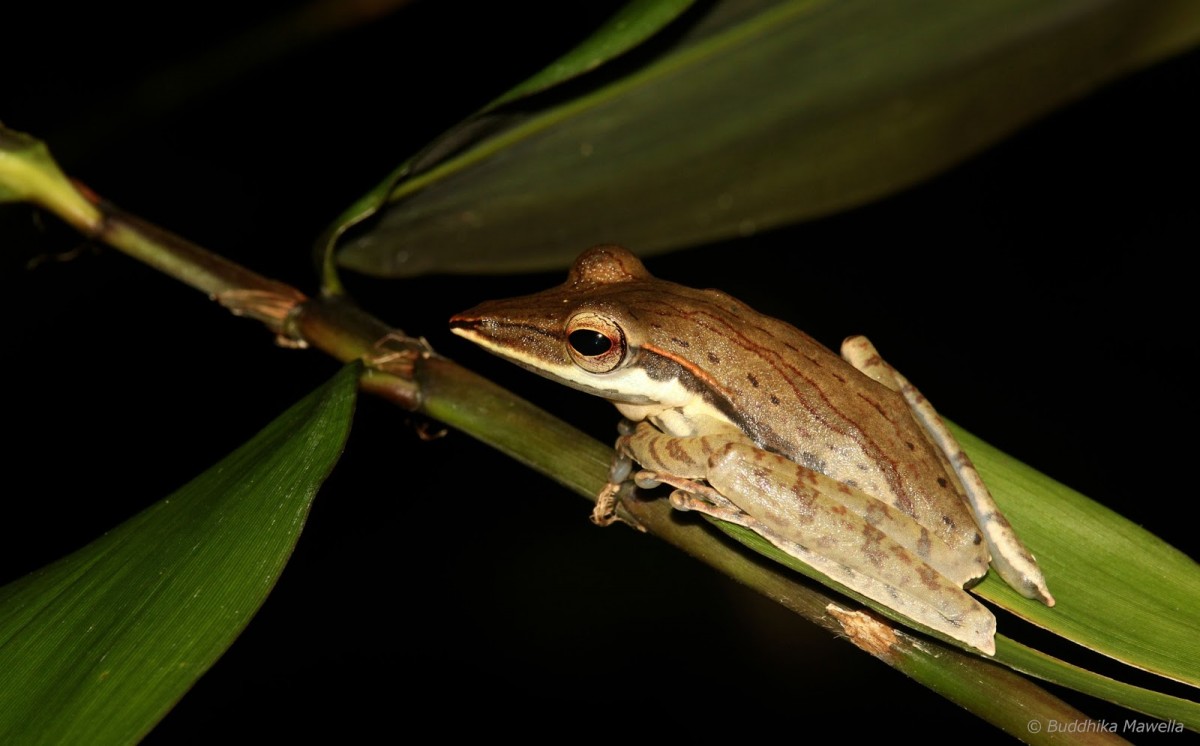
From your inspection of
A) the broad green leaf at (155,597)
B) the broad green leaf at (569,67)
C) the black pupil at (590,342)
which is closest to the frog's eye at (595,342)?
the black pupil at (590,342)

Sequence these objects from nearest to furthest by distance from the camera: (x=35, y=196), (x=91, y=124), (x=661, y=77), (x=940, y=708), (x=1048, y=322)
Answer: (x=35, y=196)
(x=661, y=77)
(x=91, y=124)
(x=940, y=708)
(x=1048, y=322)

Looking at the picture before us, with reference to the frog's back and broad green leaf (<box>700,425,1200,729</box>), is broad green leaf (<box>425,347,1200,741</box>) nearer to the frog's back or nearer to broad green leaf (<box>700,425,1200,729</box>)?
broad green leaf (<box>700,425,1200,729</box>)

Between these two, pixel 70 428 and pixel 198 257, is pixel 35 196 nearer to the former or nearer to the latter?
pixel 198 257

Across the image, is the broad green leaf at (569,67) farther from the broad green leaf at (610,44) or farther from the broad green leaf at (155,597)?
the broad green leaf at (155,597)

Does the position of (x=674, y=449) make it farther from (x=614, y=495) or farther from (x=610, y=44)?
(x=610, y=44)

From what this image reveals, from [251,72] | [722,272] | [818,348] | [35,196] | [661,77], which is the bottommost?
[35,196]

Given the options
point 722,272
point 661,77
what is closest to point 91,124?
point 661,77

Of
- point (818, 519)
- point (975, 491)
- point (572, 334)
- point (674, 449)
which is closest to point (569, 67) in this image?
point (572, 334)
